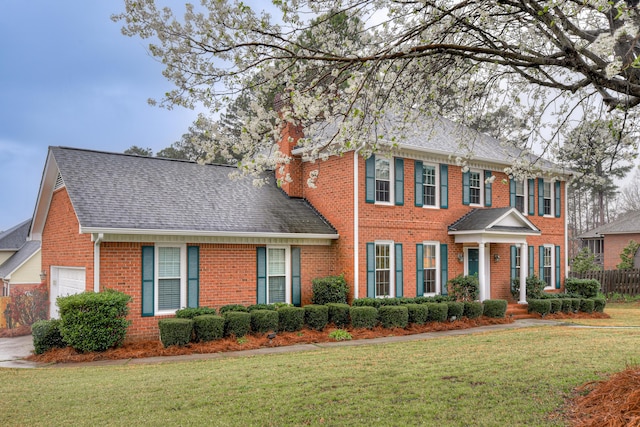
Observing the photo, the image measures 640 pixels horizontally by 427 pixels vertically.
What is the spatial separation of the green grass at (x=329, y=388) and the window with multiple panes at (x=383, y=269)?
5372mm

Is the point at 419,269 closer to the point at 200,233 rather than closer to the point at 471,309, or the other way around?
the point at 471,309

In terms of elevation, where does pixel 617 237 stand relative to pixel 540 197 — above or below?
below

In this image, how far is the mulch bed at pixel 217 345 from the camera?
37.4 feet

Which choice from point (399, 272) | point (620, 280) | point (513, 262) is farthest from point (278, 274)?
point (620, 280)

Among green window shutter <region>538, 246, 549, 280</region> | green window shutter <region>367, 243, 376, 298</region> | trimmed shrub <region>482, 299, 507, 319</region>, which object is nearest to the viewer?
green window shutter <region>367, 243, 376, 298</region>

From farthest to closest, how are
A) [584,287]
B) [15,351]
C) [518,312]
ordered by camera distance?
1. [584,287]
2. [518,312]
3. [15,351]

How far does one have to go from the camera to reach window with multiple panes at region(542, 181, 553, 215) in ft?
72.3

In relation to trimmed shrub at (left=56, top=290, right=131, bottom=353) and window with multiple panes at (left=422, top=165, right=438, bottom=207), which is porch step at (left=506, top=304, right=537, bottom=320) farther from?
trimmed shrub at (left=56, top=290, right=131, bottom=353)

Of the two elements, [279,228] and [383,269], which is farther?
[383,269]

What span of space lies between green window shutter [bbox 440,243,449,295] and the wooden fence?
13904 millimetres

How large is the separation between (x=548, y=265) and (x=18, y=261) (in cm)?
2469

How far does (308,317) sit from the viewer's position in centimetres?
1456

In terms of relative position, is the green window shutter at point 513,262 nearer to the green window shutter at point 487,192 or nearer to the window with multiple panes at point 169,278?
the green window shutter at point 487,192

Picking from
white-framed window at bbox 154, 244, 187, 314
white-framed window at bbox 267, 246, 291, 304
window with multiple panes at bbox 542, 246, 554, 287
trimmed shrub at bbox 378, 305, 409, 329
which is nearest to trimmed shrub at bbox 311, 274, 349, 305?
white-framed window at bbox 267, 246, 291, 304
